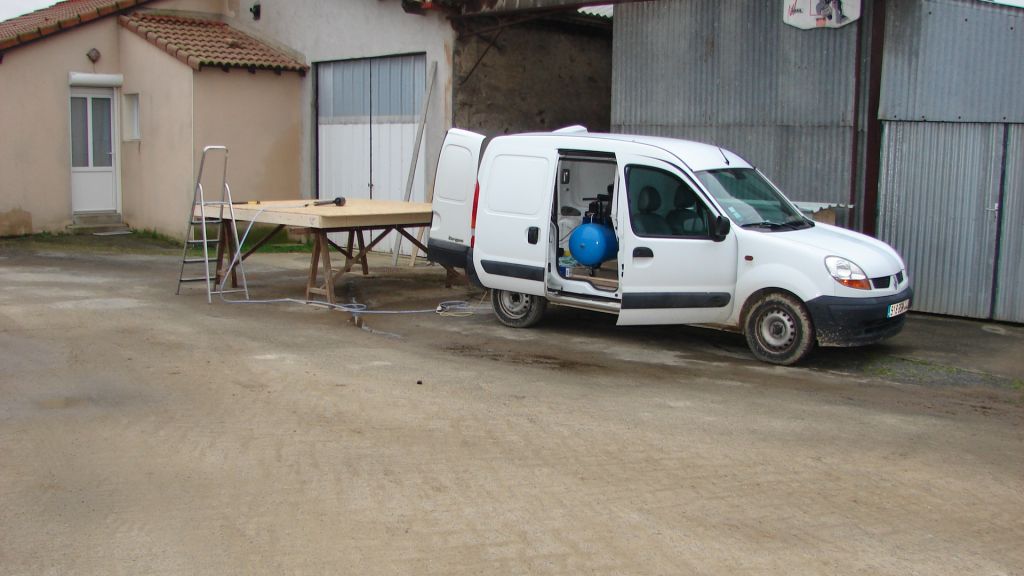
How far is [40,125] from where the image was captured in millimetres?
18312

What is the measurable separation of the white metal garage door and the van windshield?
277 inches

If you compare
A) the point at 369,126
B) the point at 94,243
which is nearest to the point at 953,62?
the point at 369,126

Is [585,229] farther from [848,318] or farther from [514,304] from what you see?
[848,318]

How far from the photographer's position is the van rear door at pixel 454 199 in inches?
442

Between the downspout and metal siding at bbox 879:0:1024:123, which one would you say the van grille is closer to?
the downspout

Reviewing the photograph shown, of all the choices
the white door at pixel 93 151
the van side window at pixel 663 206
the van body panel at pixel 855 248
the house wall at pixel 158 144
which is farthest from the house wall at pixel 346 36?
the van body panel at pixel 855 248

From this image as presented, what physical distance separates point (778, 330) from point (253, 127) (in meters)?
11.7

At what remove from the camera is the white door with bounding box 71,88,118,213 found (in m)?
19.1

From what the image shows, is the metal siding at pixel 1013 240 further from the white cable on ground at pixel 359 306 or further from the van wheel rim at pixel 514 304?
the white cable on ground at pixel 359 306

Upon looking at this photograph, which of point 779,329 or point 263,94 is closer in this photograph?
point 779,329

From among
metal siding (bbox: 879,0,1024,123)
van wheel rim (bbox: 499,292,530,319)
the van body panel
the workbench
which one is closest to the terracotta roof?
the workbench

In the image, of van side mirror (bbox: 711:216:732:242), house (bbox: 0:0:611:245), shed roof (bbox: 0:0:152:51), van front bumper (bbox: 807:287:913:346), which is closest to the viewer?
van front bumper (bbox: 807:287:913:346)

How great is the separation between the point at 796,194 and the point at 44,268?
1005 centimetres

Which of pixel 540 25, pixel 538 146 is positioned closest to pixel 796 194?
pixel 538 146
